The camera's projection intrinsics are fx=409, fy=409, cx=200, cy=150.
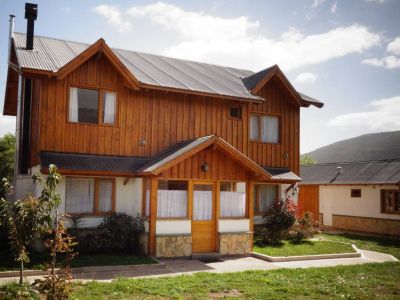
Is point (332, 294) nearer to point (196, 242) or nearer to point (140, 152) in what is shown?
point (196, 242)

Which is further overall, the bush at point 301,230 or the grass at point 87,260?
the bush at point 301,230

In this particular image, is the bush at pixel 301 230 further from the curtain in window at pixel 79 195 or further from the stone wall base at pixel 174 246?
the curtain in window at pixel 79 195

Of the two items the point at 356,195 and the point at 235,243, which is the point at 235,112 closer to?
the point at 235,243

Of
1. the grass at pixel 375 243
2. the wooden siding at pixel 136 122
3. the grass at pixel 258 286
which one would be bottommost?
the grass at pixel 375 243

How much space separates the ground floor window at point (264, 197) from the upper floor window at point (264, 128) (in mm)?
2278

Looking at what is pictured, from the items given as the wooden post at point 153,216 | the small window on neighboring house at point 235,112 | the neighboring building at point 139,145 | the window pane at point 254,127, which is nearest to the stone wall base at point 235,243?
the neighboring building at point 139,145

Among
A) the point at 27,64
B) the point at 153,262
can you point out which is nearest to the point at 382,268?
the point at 153,262

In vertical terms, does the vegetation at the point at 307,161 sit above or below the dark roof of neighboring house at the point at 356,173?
above

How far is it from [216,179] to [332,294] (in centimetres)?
636

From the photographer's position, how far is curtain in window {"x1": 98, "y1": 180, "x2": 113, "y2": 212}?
50.5 ft

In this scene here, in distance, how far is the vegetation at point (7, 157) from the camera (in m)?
33.4

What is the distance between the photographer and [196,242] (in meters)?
14.9

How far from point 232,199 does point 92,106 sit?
648cm

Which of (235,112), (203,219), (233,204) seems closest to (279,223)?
(233,204)
